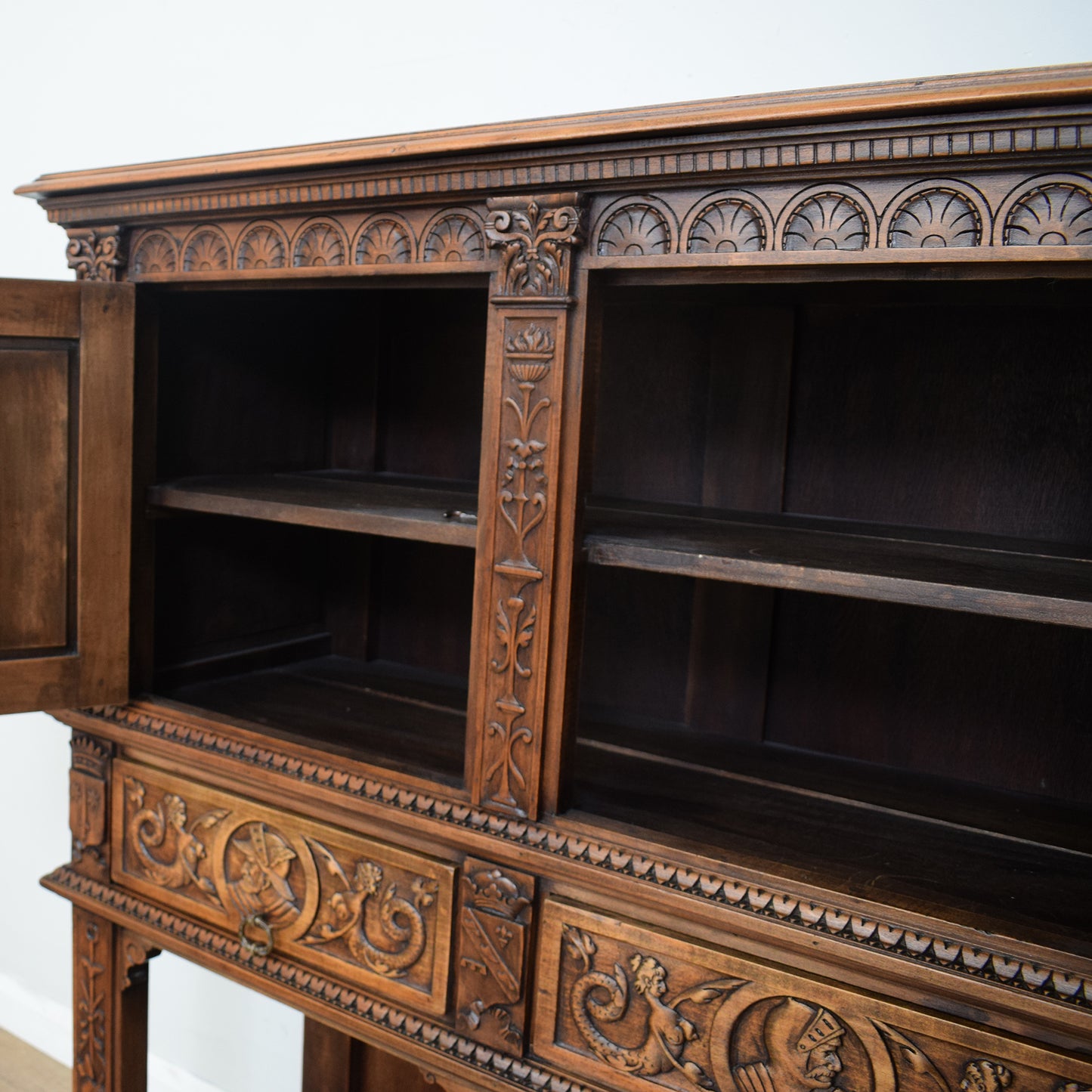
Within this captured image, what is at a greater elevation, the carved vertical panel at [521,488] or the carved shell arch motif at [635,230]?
the carved shell arch motif at [635,230]

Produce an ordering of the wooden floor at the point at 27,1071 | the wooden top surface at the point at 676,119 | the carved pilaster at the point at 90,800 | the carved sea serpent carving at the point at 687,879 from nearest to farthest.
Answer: the wooden top surface at the point at 676,119, the carved sea serpent carving at the point at 687,879, the carved pilaster at the point at 90,800, the wooden floor at the point at 27,1071

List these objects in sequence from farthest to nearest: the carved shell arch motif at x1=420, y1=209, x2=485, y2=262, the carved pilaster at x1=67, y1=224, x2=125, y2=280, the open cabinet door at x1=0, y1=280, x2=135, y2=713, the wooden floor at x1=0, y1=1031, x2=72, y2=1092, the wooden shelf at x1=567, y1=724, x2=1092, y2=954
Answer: the wooden floor at x1=0, y1=1031, x2=72, y2=1092
the carved pilaster at x1=67, y1=224, x2=125, y2=280
the open cabinet door at x1=0, y1=280, x2=135, y2=713
the carved shell arch motif at x1=420, y1=209, x2=485, y2=262
the wooden shelf at x1=567, y1=724, x2=1092, y2=954

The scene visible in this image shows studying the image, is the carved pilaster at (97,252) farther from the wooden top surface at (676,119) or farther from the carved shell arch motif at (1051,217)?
the carved shell arch motif at (1051,217)

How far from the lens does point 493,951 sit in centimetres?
149

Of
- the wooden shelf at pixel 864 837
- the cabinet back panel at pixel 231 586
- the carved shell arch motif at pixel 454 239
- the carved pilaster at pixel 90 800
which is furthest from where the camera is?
the cabinet back panel at pixel 231 586

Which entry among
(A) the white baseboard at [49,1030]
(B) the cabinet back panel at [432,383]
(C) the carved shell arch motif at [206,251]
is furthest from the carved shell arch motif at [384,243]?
(A) the white baseboard at [49,1030]

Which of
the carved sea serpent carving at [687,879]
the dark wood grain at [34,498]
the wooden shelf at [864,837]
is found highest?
the dark wood grain at [34,498]

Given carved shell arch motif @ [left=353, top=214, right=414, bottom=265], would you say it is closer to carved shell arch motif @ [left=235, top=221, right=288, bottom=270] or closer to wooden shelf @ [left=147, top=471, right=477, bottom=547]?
carved shell arch motif @ [left=235, top=221, right=288, bottom=270]

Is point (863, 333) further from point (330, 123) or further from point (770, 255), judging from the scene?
point (330, 123)

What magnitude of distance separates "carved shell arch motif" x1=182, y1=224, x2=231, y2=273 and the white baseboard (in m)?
2.45

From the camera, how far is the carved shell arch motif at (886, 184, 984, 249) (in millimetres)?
1117

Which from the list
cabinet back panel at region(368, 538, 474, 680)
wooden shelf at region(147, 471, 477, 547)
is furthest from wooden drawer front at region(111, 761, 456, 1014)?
cabinet back panel at region(368, 538, 474, 680)

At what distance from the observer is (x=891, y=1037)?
4.00 feet

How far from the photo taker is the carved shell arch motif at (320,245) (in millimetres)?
1564
